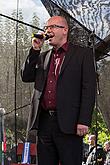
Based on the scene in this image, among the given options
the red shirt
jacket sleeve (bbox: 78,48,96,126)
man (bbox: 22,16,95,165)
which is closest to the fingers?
man (bbox: 22,16,95,165)

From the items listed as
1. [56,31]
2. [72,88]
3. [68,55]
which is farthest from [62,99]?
[56,31]

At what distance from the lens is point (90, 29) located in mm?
3844

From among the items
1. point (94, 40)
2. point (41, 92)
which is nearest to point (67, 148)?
point (41, 92)

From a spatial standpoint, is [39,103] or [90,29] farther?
[90,29]

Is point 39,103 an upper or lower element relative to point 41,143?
upper

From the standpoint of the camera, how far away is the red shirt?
2326 mm

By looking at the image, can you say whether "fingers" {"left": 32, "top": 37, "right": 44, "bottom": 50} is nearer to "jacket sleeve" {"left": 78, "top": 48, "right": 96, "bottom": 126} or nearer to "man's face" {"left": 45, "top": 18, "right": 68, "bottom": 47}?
"man's face" {"left": 45, "top": 18, "right": 68, "bottom": 47}

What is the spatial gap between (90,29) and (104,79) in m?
0.53

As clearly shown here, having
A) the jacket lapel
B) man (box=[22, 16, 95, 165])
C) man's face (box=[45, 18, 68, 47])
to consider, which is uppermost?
man's face (box=[45, 18, 68, 47])

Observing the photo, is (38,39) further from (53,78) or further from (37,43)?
(53,78)

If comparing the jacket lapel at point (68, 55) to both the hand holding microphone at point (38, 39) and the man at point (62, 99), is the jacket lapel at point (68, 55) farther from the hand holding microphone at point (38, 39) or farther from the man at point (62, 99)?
the hand holding microphone at point (38, 39)

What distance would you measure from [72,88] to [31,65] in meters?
0.29

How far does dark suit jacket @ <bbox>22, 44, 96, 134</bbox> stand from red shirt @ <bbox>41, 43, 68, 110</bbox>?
1.0 inches

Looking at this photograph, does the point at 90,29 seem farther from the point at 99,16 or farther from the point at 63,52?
the point at 63,52
